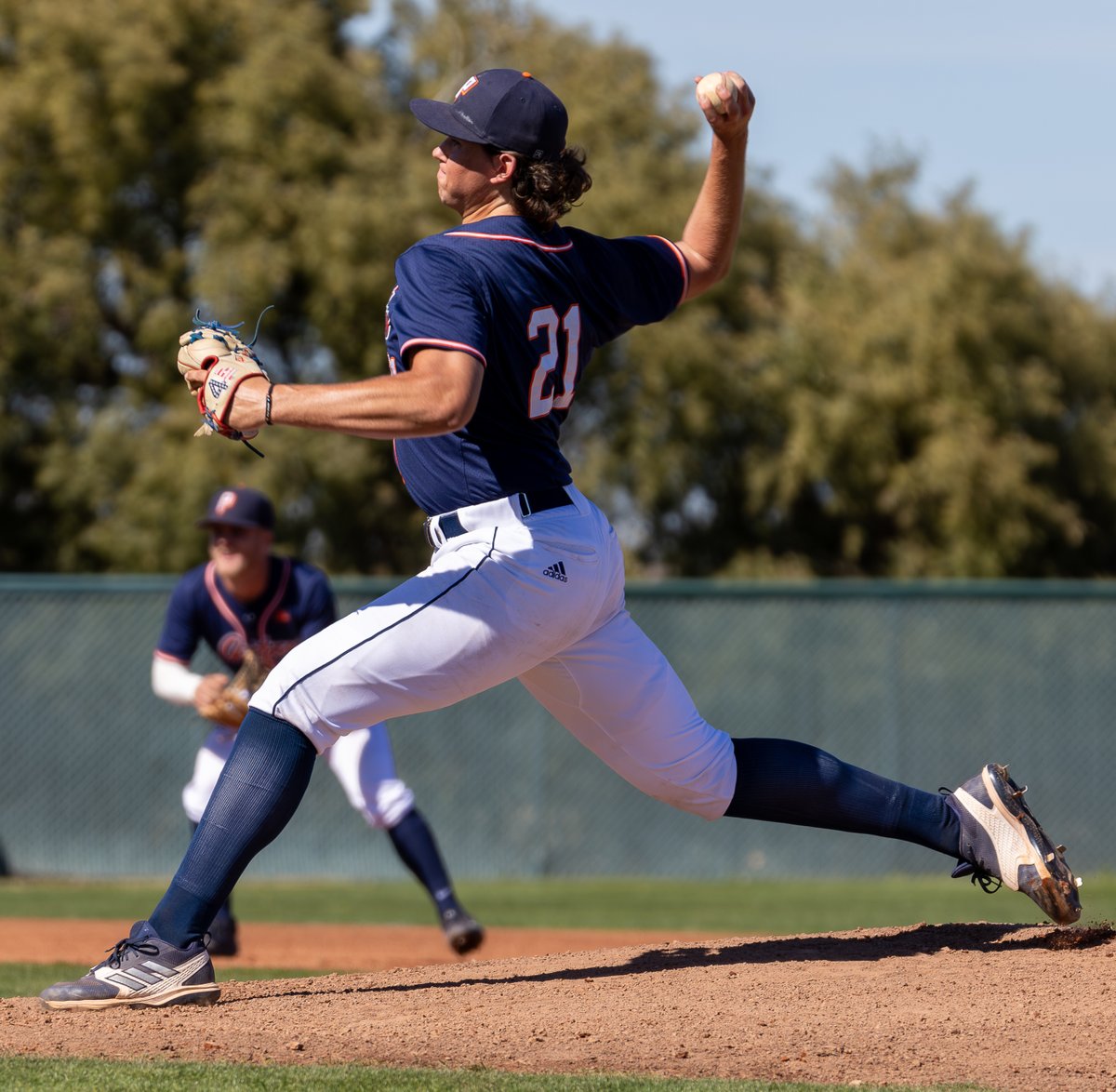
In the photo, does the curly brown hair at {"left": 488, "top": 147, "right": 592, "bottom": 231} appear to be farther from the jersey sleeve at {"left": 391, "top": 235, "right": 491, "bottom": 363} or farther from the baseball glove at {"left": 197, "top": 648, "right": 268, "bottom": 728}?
the baseball glove at {"left": 197, "top": 648, "right": 268, "bottom": 728}

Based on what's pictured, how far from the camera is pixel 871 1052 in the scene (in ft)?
11.8

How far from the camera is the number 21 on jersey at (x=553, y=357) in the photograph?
3.90 meters

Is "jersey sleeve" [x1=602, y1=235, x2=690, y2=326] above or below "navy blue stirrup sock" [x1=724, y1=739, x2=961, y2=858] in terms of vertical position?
above

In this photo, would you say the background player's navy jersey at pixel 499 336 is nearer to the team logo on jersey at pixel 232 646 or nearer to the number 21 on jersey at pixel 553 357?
the number 21 on jersey at pixel 553 357

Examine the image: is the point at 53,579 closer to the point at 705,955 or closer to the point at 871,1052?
the point at 705,955

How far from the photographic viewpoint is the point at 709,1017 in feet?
12.6

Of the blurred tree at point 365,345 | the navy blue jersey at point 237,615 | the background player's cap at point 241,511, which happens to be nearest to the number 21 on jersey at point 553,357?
the background player's cap at point 241,511

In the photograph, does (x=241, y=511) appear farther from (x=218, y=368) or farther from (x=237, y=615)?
(x=218, y=368)

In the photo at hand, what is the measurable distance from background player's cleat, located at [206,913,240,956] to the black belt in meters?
3.39

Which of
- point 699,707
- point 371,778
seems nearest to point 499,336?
point 371,778

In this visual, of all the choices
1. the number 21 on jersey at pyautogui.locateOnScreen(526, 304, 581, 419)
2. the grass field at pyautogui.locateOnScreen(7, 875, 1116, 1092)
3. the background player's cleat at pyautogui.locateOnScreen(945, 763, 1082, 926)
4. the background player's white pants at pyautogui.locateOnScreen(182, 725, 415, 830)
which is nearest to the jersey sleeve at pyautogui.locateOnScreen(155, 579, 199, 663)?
the background player's white pants at pyautogui.locateOnScreen(182, 725, 415, 830)

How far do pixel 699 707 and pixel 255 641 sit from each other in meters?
7.11

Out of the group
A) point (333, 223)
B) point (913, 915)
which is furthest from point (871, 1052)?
point (333, 223)

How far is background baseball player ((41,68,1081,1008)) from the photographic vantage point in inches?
145
